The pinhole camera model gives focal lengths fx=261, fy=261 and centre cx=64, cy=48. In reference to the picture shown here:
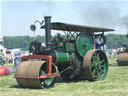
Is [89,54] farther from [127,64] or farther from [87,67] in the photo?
[127,64]

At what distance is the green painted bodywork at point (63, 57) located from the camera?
9.10m

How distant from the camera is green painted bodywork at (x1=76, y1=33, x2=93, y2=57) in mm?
9836

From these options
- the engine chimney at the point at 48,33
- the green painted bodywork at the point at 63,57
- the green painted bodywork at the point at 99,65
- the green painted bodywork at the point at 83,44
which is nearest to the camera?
the engine chimney at the point at 48,33

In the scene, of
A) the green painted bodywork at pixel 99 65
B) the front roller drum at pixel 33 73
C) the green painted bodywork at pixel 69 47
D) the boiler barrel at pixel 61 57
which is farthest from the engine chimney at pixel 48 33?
the green painted bodywork at pixel 99 65

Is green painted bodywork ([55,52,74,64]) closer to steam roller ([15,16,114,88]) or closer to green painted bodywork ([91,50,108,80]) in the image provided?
steam roller ([15,16,114,88])

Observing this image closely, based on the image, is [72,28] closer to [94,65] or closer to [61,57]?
[61,57]

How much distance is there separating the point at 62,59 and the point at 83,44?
121cm

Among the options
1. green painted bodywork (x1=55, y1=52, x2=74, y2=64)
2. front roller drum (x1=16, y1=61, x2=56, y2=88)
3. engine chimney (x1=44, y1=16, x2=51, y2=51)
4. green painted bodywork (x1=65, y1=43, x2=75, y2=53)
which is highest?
engine chimney (x1=44, y1=16, x2=51, y2=51)

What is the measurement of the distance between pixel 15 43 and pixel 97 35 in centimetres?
13076

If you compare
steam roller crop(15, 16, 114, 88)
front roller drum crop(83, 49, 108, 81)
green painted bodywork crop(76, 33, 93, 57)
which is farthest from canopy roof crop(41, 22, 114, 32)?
front roller drum crop(83, 49, 108, 81)

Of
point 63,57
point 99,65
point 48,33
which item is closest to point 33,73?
point 48,33

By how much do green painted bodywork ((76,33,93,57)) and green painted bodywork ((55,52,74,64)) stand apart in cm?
39

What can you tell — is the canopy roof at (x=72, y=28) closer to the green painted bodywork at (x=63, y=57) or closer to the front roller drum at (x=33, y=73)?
the green painted bodywork at (x=63, y=57)

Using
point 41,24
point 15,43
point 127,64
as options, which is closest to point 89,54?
point 41,24
